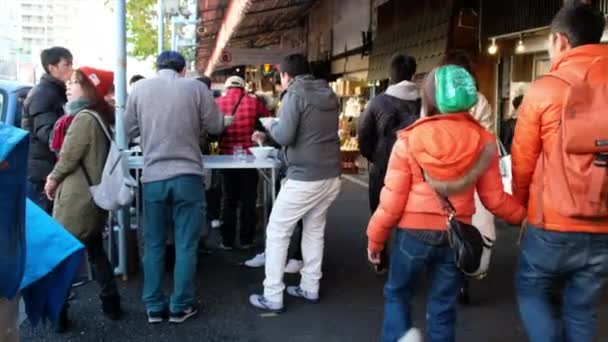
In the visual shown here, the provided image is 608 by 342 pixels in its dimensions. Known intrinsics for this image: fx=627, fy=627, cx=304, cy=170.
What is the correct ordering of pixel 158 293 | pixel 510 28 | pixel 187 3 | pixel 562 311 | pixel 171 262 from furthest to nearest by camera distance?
1. pixel 187 3
2. pixel 510 28
3. pixel 171 262
4. pixel 158 293
5. pixel 562 311

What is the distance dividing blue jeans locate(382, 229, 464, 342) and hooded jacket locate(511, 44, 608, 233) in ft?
1.47

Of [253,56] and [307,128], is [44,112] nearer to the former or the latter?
[307,128]

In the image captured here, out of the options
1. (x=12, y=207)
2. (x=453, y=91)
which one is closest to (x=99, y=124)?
(x=12, y=207)

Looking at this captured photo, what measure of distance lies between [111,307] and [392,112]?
247 cm

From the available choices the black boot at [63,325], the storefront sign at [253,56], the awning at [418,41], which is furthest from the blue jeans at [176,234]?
the storefront sign at [253,56]

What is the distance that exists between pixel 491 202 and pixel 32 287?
202 cm

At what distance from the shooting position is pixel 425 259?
2.99 metres

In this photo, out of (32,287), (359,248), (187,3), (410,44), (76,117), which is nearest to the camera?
(32,287)

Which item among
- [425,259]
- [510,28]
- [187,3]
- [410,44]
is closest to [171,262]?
[425,259]

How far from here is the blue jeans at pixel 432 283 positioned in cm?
298

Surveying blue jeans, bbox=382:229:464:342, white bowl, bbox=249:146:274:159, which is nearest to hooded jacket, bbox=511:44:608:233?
blue jeans, bbox=382:229:464:342

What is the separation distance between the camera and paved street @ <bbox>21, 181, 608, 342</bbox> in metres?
4.08

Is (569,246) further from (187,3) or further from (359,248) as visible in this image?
(187,3)

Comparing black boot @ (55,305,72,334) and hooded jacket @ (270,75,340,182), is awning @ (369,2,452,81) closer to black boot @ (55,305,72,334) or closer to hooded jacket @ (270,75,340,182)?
hooded jacket @ (270,75,340,182)
